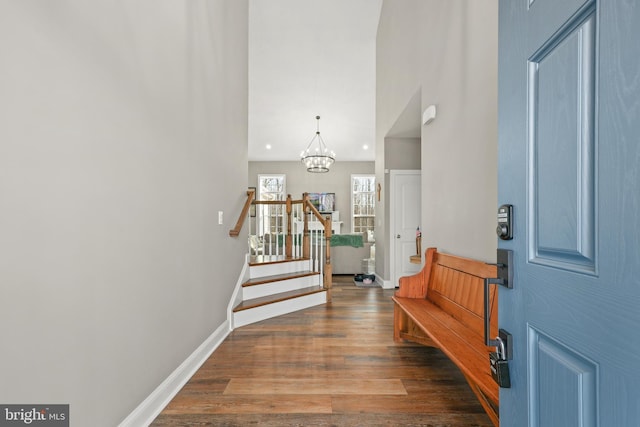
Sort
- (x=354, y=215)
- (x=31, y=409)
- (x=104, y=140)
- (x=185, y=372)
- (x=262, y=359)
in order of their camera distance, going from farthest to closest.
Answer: (x=354, y=215)
(x=262, y=359)
(x=185, y=372)
(x=104, y=140)
(x=31, y=409)

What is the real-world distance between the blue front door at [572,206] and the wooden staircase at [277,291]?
3022 mm

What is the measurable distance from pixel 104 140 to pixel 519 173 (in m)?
1.67

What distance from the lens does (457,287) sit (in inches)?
96.6

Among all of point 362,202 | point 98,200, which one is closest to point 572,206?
point 98,200

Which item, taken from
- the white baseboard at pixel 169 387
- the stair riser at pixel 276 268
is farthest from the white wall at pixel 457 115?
the white baseboard at pixel 169 387

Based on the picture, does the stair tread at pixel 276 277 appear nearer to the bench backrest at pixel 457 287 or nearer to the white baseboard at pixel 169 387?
the white baseboard at pixel 169 387

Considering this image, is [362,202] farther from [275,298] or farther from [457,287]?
[457,287]

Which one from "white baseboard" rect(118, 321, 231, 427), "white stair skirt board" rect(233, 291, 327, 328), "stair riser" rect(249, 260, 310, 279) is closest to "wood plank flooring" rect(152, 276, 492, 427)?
"white baseboard" rect(118, 321, 231, 427)

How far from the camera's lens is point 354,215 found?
36.5 feet

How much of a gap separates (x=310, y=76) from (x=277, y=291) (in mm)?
5543

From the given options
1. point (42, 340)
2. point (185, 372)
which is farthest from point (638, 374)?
point (185, 372)

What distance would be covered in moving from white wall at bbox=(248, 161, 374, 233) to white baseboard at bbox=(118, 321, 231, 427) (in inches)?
331

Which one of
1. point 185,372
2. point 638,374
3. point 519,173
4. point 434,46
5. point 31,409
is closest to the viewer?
point 638,374

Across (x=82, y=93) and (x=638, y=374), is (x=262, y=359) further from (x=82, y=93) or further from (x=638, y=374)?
(x=638, y=374)
